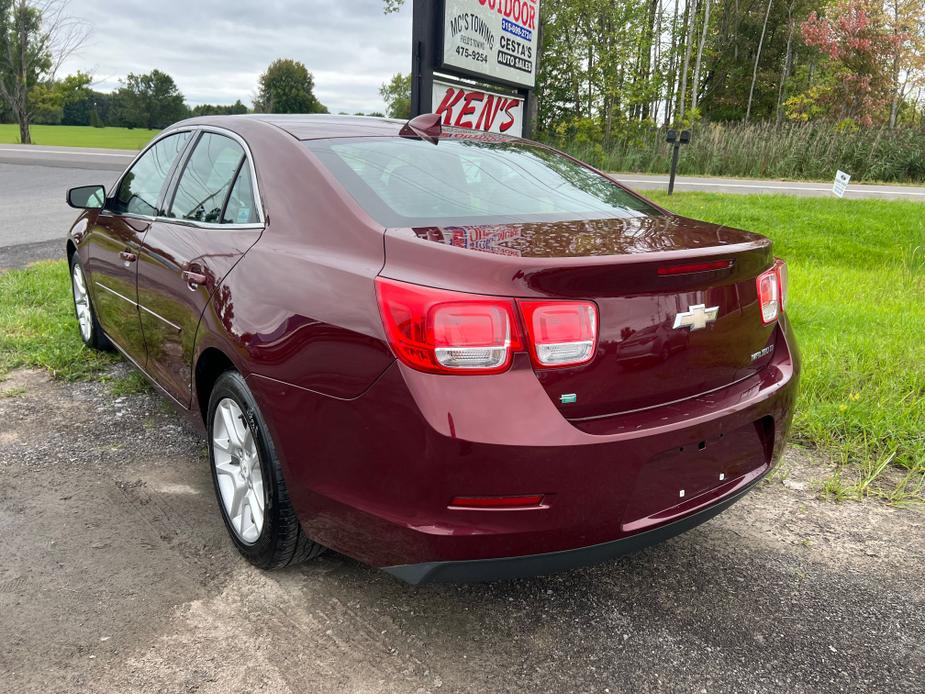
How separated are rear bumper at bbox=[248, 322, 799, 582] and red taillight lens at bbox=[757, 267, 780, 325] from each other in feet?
0.98

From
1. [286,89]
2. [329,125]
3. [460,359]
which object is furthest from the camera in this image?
[286,89]

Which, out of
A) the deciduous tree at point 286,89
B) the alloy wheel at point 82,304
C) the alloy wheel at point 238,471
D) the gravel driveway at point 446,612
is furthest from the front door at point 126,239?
the deciduous tree at point 286,89

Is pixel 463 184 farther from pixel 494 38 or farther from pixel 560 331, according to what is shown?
pixel 494 38

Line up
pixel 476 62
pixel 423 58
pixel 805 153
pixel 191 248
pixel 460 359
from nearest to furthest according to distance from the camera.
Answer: pixel 460 359 → pixel 191 248 → pixel 423 58 → pixel 476 62 → pixel 805 153

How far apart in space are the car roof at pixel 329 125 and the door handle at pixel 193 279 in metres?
0.61

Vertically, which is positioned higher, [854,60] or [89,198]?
[854,60]

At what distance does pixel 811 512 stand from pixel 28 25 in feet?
130

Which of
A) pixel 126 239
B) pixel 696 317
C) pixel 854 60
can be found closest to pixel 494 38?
pixel 126 239

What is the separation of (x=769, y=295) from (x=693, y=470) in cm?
69

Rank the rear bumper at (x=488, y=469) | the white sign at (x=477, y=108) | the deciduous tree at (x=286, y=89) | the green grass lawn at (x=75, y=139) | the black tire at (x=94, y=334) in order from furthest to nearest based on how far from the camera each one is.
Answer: the deciduous tree at (x=286, y=89) → the green grass lawn at (x=75, y=139) → the white sign at (x=477, y=108) → the black tire at (x=94, y=334) → the rear bumper at (x=488, y=469)

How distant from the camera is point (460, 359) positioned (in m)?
1.80

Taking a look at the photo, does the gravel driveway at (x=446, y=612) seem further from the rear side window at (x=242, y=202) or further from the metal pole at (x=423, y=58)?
the metal pole at (x=423, y=58)

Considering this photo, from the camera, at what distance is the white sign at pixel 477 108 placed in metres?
7.15

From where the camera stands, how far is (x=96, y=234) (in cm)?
409
